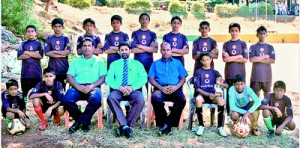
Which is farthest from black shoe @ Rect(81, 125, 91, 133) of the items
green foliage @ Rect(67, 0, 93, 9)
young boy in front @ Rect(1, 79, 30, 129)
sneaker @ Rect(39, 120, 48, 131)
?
green foliage @ Rect(67, 0, 93, 9)

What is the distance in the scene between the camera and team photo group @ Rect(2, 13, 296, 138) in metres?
5.26

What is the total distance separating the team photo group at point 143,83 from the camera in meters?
5.26

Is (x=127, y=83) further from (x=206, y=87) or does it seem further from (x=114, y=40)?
(x=206, y=87)

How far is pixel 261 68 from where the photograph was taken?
581 cm

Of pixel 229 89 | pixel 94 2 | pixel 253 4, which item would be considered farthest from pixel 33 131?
pixel 253 4

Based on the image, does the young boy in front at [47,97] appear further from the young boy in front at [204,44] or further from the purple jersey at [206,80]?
the young boy in front at [204,44]

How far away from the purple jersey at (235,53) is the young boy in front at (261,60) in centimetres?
Answer: 14

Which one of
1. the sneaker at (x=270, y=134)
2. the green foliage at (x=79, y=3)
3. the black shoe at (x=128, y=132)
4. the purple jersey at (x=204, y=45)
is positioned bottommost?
the sneaker at (x=270, y=134)

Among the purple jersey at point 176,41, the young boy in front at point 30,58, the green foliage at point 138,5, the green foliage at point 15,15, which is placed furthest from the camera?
the green foliage at point 138,5

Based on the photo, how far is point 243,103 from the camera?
5.38 metres

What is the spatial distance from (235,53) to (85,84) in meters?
2.24

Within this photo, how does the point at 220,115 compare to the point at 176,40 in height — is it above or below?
below

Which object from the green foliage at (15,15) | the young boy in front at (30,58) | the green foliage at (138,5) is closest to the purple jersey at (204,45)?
the young boy in front at (30,58)

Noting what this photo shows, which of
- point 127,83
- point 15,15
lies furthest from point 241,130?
point 15,15
